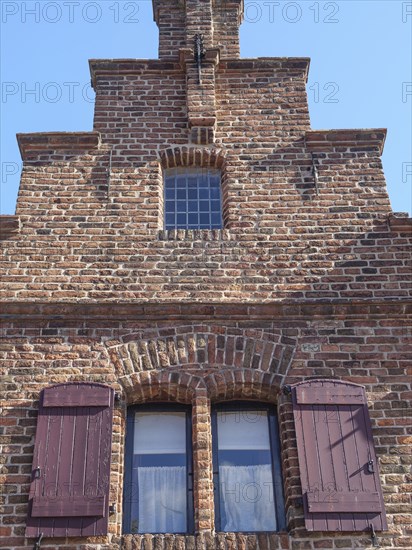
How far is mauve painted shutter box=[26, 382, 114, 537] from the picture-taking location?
6844 millimetres

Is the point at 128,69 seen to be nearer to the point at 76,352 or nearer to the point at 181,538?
the point at 76,352

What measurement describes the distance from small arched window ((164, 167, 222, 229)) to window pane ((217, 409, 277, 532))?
8.19ft

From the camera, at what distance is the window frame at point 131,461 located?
7218 millimetres

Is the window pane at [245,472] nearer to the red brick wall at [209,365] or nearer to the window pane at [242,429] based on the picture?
the window pane at [242,429]

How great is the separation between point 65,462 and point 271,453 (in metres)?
1.93

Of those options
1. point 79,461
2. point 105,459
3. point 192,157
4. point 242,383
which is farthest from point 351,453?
point 192,157

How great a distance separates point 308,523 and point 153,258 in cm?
326

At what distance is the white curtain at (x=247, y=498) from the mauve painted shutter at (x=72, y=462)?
1.11m

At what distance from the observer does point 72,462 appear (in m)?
7.18

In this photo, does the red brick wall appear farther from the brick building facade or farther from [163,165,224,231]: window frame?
[163,165,224,231]: window frame

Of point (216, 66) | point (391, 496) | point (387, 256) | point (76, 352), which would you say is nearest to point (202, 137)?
point (216, 66)

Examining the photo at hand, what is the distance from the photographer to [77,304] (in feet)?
26.7

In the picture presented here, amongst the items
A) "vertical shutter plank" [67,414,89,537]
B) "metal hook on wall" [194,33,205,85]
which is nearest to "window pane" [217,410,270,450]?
"vertical shutter plank" [67,414,89,537]

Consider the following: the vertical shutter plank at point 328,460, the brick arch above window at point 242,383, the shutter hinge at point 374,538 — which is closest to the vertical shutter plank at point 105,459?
the brick arch above window at point 242,383
